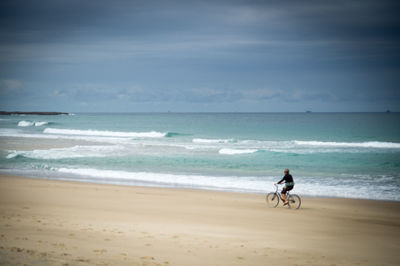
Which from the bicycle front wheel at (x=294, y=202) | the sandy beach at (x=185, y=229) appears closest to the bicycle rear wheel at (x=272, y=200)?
the sandy beach at (x=185, y=229)

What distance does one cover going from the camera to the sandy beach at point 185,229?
26.6ft

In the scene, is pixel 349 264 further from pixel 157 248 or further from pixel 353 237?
pixel 157 248

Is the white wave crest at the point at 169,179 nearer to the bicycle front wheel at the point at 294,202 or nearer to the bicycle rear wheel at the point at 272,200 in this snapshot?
the bicycle rear wheel at the point at 272,200

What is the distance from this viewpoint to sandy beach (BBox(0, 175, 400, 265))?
26.6 feet

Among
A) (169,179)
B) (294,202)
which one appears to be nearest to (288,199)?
(294,202)

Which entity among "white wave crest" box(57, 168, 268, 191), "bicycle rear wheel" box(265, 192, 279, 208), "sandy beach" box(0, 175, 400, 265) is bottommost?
"sandy beach" box(0, 175, 400, 265)

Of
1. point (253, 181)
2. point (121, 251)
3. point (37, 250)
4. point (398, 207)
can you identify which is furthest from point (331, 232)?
point (253, 181)

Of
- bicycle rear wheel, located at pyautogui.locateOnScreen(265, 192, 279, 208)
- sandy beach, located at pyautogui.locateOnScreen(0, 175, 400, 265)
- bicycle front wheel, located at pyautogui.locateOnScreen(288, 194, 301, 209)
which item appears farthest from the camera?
bicycle rear wheel, located at pyautogui.locateOnScreen(265, 192, 279, 208)

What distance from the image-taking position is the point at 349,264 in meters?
8.41

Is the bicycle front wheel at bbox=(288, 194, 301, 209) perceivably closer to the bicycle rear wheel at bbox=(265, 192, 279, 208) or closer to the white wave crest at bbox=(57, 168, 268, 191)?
the bicycle rear wheel at bbox=(265, 192, 279, 208)

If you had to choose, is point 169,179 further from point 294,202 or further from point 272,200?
point 294,202

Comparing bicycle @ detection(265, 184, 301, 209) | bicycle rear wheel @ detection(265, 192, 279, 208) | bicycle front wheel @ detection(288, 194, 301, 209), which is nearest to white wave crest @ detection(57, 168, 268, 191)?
bicycle rear wheel @ detection(265, 192, 279, 208)

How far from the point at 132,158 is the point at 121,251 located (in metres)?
23.0

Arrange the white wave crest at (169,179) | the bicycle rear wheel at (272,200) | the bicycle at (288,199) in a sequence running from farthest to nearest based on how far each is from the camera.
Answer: the white wave crest at (169,179), the bicycle rear wheel at (272,200), the bicycle at (288,199)
